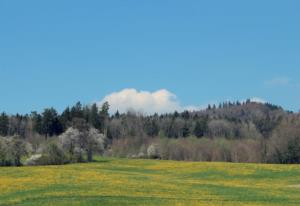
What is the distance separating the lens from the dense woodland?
95.7 metres

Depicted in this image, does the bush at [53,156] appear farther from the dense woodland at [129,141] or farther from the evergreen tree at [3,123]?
the evergreen tree at [3,123]

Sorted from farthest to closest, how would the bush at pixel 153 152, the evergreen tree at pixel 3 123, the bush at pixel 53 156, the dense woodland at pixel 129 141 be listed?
the evergreen tree at pixel 3 123 → the bush at pixel 153 152 → the dense woodland at pixel 129 141 → the bush at pixel 53 156

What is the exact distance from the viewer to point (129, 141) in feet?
515

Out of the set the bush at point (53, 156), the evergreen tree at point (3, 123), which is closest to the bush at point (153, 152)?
the bush at point (53, 156)

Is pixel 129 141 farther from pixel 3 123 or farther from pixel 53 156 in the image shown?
pixel 53 156

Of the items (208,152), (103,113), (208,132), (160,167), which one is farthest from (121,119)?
(160,167)

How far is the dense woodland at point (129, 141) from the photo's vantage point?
314 ft

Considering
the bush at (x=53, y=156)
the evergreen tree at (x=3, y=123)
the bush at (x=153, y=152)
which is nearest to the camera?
the bush at (x=53, y=156)

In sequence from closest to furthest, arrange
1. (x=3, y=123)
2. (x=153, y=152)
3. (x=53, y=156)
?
(x=53, y=156), (x=153, y=152), (x=3, y=123)

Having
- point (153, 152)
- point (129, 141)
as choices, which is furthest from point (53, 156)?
point (129, 141)

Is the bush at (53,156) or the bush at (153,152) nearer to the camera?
the bush at (53,156)

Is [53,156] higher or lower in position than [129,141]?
lower

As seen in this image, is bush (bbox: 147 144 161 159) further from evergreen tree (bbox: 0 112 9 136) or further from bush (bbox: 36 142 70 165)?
evergreen tree (bbox: 0 112 9 136)

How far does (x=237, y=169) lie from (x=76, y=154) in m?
44.8
